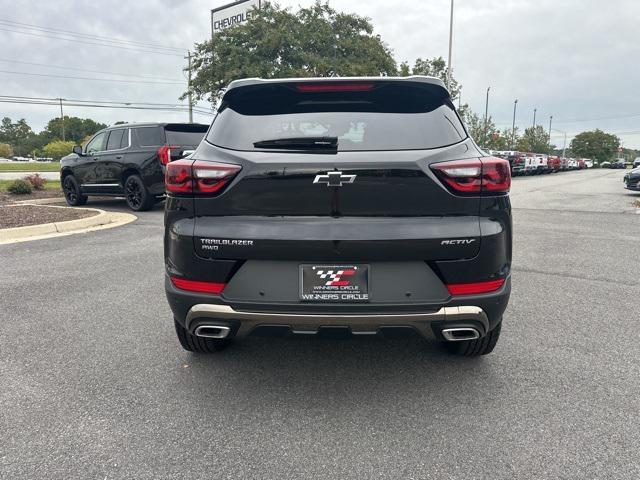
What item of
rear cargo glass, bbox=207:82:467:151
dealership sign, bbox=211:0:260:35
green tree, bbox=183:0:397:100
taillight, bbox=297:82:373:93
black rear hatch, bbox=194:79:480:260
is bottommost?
black rear hatch, bbox=194:79:480:260

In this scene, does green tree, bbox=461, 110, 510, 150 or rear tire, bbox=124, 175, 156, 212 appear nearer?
rear tire, bbox=124, 175, 156, 212

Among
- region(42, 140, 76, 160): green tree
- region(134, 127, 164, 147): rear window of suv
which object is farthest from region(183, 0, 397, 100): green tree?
region(42, 140, 76, 160): green tree

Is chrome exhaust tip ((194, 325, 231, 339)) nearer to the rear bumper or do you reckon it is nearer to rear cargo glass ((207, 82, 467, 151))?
the rear bumper

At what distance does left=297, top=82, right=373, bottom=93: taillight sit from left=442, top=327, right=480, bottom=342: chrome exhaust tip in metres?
1.44

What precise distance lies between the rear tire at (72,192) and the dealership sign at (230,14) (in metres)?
23.7

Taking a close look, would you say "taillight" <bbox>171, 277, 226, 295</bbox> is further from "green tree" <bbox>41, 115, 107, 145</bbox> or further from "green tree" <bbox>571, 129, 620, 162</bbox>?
"green tree" <bbox>41, 115, 107, 145</bbox>

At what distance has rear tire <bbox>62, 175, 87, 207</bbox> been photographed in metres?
11.9

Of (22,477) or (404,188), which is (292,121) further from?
(22,477)

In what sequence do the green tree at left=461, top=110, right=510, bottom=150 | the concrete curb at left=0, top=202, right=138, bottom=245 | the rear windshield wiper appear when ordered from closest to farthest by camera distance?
Result: the rear windshield wiper, the concrete curb at left=0, top=202, right=138, bottom=245, the green tree at left=461, top=110, right=510, bottom=150

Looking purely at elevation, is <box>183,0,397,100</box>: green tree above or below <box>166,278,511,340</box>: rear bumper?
above

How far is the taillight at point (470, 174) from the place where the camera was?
239 cm

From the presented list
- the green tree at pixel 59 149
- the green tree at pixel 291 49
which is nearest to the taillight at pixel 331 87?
the green tree at pixel 291 49

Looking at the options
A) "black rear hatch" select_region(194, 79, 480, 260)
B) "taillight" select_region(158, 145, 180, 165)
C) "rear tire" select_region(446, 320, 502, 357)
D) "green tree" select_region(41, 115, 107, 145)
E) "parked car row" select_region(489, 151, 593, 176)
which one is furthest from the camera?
"green tree" select_region(41, 115, 107, 145)

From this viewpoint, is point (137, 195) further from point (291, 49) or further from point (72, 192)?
point (291, 49)
